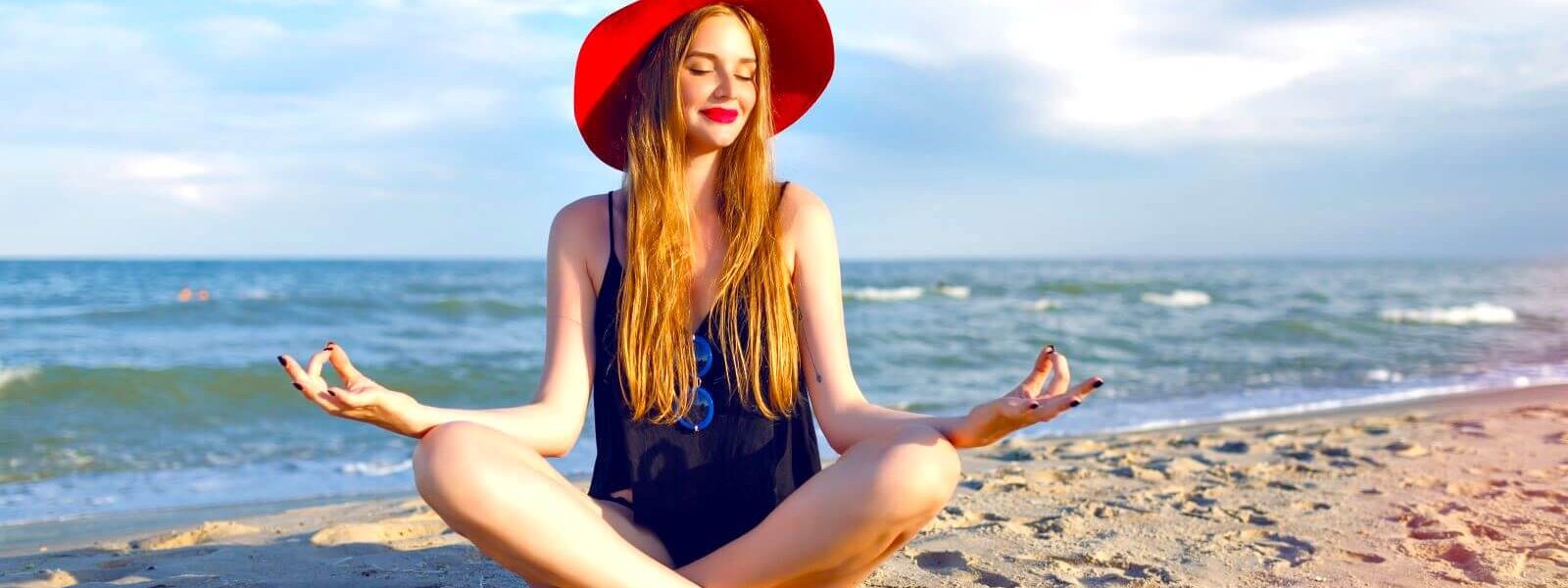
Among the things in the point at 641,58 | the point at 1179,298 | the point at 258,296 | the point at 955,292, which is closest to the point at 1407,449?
the point at 641,58

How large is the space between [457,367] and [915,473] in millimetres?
9901

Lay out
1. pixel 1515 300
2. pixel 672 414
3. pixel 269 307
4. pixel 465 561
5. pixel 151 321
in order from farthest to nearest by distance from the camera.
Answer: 1. pixel 1515 300
2. pixel 269 307
3. pixel 151 321
4. pixel 465 561
5. pixel 672 414

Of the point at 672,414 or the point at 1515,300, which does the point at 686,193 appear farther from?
the point at 1515,300

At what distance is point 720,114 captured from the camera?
286 cm

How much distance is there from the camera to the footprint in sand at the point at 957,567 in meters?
3.45

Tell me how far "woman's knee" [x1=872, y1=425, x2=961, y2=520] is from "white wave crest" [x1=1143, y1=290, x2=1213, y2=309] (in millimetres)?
20833

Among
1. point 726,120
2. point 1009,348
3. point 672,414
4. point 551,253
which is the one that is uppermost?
point 726,120

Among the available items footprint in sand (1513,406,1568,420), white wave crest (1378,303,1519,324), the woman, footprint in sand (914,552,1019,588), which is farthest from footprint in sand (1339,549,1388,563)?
white wave crest (1378,303,1519,324)

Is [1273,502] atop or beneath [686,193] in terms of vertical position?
beneath

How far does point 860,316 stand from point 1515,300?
1481cm

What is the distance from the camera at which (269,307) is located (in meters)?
17.8

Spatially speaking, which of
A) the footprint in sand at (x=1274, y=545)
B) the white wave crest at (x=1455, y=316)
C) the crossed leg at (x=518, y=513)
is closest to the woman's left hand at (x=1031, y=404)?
the crossed leg at (x=518, y=513)

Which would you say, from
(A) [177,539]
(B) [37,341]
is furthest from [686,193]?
(B) [37,341]

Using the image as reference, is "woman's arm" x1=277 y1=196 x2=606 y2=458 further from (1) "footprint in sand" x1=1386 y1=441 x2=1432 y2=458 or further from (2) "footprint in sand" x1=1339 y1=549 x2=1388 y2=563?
(1) "footprint in sand" x1=1386 y1=441 x2=1432 y2=458
